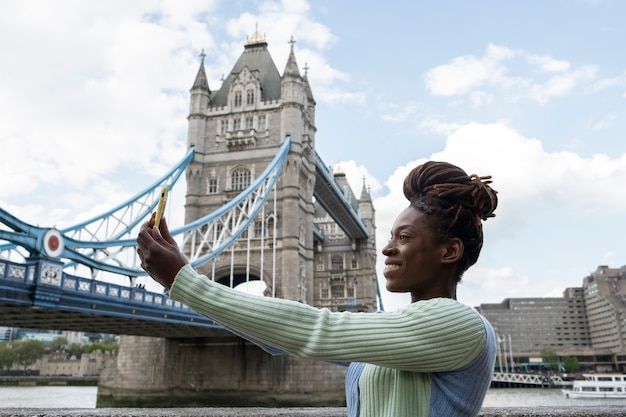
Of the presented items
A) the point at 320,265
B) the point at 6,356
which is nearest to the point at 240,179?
the point at 320,265

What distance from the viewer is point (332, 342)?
118 cm

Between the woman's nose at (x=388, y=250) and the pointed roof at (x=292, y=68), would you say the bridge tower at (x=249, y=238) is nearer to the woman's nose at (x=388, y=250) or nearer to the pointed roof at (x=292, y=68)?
the pointed roof at (x=292, y=68)

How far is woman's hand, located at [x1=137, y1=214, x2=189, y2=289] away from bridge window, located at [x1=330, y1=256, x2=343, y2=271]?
46.9 metres

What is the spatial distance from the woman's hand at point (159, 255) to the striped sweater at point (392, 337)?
0.03m

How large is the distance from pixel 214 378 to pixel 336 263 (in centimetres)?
2413

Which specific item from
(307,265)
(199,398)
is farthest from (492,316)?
(199,398)

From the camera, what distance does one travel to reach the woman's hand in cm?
123

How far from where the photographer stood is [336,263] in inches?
→ 1902

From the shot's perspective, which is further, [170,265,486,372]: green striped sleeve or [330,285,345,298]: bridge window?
[330,285,345,298]: bridge window

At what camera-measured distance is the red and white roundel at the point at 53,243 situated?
15.0m

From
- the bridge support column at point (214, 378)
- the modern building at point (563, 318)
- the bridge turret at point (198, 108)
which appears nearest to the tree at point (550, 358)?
the modern building at point (563, 318)

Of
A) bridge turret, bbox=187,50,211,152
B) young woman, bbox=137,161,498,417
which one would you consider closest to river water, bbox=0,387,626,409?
bridge turret, bbox=187,50,211,152

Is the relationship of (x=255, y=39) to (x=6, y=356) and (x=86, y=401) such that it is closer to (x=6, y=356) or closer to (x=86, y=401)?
(x=86, y=401)

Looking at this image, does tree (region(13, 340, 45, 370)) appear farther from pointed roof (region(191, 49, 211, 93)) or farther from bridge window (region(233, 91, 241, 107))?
bridge window (region(233, 91, 241, 107))
